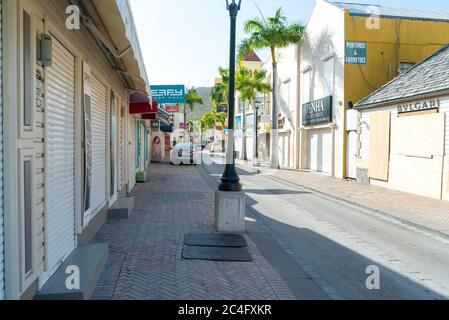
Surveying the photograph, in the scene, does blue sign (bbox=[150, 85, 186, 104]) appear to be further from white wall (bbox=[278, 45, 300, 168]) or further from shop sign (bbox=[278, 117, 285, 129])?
A: shop sign (bbox=[278, 117, 285, 129])

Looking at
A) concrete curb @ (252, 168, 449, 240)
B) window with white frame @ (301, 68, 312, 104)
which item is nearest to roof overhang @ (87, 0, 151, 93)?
concrete curb @ (252, 168, 449, 240)

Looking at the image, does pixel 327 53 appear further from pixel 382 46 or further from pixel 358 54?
pixel 382 46

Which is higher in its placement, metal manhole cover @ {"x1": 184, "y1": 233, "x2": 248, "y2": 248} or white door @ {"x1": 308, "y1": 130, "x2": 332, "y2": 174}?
white door @ {"x1": 308, "y1": 130, "x2": 332, "y2": 174}

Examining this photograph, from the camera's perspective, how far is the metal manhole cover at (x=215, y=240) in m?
7.44

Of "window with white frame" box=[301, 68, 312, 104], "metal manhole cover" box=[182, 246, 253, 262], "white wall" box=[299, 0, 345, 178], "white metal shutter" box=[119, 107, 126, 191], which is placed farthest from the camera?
"window with white frame" box=[301, 68, 312, 104]

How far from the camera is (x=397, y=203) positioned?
12.9 metres

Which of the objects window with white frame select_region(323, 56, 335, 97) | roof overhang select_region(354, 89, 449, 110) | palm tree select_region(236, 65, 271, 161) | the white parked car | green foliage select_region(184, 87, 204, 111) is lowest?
the white parked car

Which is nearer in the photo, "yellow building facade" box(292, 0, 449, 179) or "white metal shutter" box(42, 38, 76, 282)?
"white metal shutter" box(42, 38, 76, 282)

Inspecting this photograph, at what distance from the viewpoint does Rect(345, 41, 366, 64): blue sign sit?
2072 cm

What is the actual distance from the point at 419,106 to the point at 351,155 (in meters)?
5.67

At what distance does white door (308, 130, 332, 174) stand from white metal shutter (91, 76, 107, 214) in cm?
1618

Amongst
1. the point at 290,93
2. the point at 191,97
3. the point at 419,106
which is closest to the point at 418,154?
the point at 419,106

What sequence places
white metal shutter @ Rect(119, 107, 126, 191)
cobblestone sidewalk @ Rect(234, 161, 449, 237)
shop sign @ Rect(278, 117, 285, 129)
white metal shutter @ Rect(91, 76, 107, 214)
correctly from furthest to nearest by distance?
shop sign @ Rect(278, 117, 285, 129)
white metal shutter @ Rect(119, 107, 126, 191)
cobblestone sidewalk @ Rect(234, 161, 449, 237)
white metal shutter @ Rect(91, 76, 107, 214)
